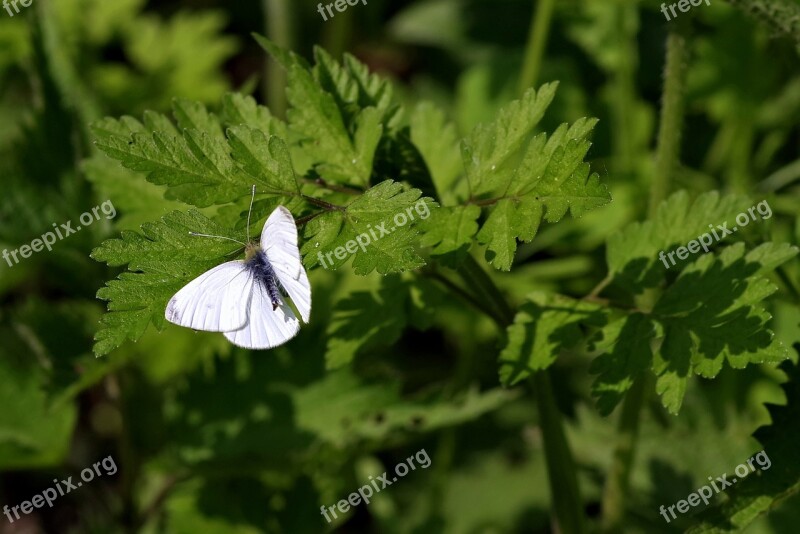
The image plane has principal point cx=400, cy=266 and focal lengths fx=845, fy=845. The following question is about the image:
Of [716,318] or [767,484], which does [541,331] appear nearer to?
[716,318]

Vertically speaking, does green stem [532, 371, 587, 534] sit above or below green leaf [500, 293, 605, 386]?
below

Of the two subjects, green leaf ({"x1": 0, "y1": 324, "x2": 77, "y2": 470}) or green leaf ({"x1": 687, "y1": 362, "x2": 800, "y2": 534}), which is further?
green leaf ({"x1": 0, "y1": 324, "x2": 77, "y2": 470})

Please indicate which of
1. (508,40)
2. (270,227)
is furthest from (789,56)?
(270,227)

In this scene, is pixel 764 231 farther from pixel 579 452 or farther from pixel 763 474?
pixel 579 452

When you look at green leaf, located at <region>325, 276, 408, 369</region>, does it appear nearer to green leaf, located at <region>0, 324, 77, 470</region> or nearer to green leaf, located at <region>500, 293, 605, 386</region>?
green leaf, located at <region>500, 293, 605, 386</region>
